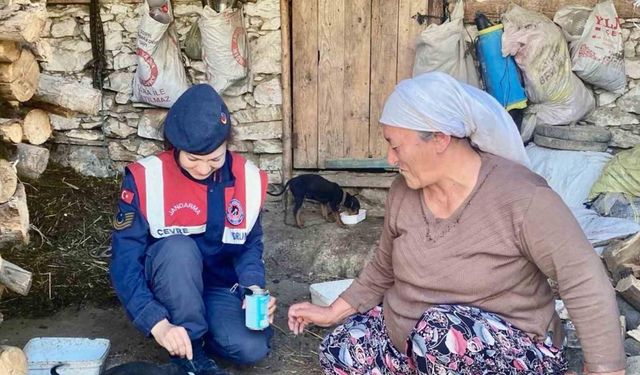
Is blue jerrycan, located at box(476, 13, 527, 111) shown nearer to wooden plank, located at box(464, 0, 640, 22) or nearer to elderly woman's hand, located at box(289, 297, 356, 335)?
wooden plank, located at box(464, 0, 640, 22)

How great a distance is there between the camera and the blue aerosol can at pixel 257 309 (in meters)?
3.31

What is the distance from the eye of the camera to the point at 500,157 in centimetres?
283

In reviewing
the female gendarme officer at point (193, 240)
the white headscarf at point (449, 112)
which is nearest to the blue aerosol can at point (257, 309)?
the female gendarme officer at point (193, 240)

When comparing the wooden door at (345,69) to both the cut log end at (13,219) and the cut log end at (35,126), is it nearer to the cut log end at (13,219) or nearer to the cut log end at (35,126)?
the cut log end at (35,126)

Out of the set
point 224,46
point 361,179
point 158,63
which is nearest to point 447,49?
point 361,179

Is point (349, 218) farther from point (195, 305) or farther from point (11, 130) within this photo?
point (11, 130)

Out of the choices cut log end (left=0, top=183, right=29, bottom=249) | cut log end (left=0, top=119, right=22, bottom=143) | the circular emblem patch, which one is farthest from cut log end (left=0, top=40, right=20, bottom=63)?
the circular emblem patch

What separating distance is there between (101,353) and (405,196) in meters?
1.55

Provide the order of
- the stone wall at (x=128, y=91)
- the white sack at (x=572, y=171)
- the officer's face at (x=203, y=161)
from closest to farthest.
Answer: the officer's face at (x=203, y=161)
the white sack at (x=572, y=171)
the stone wall at (x=128, y=91)

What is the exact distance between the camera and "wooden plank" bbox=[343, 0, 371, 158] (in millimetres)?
5680

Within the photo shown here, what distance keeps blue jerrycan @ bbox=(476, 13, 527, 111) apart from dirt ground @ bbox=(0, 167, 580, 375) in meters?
1.23

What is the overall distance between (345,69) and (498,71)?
3.48 feet

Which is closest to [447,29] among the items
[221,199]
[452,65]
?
[452,65]

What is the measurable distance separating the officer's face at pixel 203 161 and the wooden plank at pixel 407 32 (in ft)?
A: 8.53
